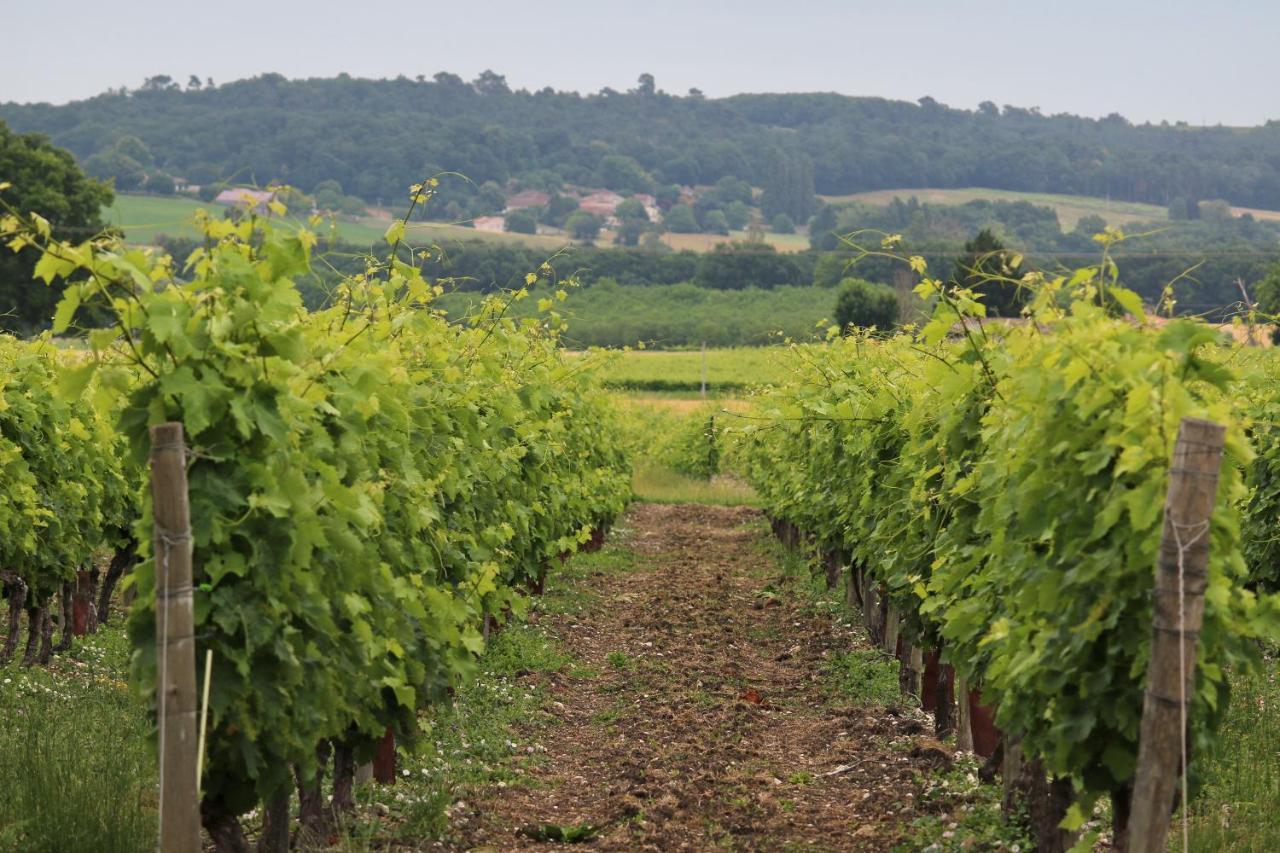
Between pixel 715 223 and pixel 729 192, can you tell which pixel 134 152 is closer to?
pixel 715 223

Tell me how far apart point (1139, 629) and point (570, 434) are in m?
11.3

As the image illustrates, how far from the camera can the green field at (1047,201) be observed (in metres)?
129

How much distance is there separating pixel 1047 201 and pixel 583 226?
50135mm

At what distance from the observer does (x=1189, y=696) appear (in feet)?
15.4

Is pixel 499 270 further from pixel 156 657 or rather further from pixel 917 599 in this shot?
pixel 156 657

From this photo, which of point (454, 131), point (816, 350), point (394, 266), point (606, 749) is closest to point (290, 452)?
point (394, 266)

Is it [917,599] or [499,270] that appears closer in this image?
[917,599]

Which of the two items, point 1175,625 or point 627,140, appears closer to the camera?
point 1175,625

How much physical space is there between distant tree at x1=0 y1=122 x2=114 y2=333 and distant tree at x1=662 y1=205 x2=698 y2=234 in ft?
248

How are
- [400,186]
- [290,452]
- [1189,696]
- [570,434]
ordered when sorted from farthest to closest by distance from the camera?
[400,186] < [570,434] < [290,452] < [1189,696]

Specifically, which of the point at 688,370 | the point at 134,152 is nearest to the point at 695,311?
the point at 688,370

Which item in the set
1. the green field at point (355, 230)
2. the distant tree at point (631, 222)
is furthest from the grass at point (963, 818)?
the distant tree at point (631, 222)

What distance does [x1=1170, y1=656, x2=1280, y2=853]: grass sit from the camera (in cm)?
627

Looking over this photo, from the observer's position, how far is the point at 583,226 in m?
107
